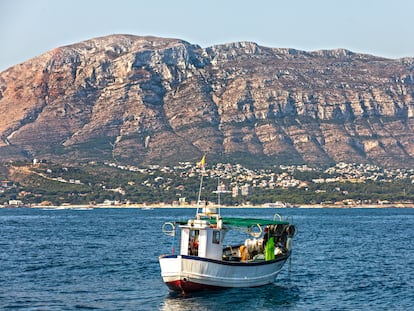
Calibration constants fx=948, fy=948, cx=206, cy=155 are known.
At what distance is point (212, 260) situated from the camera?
6944cm

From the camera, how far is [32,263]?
308 feet

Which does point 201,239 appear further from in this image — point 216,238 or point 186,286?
point 186,286

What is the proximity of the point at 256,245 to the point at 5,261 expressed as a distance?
97.0 feet

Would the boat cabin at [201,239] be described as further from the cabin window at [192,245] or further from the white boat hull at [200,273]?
the white boat hull at [200,273]

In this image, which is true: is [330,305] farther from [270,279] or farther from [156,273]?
[156,273]

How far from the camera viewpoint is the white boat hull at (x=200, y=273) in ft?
226

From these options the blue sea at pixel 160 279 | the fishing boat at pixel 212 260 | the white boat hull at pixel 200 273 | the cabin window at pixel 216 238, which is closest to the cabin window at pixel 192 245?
the fishing boat at pixel 212 260

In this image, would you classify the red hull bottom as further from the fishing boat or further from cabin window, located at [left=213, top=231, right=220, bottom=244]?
cabin window, located at [left=213, top=231, right=220, bottom=244]

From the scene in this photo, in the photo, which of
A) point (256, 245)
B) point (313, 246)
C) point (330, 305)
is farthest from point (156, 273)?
point (313, 246)

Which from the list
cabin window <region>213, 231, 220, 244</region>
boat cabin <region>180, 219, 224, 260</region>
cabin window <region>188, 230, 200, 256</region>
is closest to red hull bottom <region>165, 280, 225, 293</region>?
boat cabin <region>180, 219, 224, 260</region>

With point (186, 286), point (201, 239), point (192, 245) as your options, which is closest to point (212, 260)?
point (201, 239)

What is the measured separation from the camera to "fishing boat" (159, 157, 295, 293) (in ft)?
227

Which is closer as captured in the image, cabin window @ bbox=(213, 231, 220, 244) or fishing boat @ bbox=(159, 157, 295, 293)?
fishing boat @ bbox=(159, 157, 295, 293)

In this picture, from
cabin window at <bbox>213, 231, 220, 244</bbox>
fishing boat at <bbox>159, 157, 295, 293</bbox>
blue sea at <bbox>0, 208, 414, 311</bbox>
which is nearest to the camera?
blue sea at <bbox>0, 208, 414, 311</bbox>
